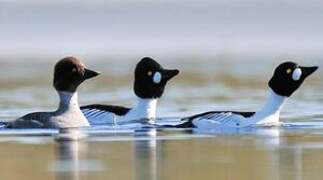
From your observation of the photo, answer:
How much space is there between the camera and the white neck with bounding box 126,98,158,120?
68.0 feet

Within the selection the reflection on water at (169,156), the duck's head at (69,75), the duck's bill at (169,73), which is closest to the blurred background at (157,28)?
the duck's bill at (169,73)

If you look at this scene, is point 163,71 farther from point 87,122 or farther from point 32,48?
point 32,48

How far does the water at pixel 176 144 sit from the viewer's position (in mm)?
13982

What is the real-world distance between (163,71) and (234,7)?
26738mm

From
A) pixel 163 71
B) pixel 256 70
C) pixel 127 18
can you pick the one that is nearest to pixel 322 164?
pixel 163 71

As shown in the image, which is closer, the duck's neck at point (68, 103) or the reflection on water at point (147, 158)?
the reflection on water at point (147, 158)

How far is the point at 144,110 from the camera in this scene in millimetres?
20844

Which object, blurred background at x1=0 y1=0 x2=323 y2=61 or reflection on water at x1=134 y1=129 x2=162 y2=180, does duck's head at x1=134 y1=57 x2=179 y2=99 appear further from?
blurred background at x1=0 y1=0 x2=323 y2=61

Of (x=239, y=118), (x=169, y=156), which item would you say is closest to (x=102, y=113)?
(x=239, y=118)

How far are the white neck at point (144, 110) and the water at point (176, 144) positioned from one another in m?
0.91

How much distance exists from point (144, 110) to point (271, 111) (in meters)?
2.11

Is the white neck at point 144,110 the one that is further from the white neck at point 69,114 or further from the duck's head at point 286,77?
the duck's head at point 286,77

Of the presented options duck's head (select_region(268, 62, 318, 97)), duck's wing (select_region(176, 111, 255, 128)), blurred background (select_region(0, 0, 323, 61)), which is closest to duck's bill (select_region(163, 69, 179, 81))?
duck's wing (select_region(176, 111, 255, 128))

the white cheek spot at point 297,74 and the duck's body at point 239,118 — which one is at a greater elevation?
the white cheek spot at point 297,74
